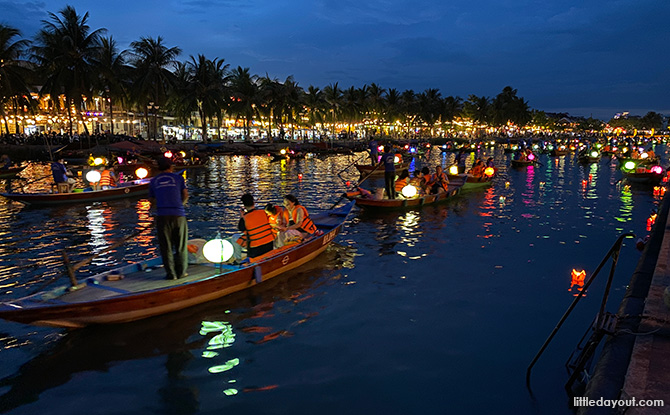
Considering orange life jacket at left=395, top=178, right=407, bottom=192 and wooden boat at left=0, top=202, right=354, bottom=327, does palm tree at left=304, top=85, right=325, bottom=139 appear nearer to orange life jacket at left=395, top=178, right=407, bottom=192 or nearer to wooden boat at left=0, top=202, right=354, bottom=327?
orange life jacket at left=395, top=178, right=407, bottom=192

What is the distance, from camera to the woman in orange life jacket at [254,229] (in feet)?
31.7

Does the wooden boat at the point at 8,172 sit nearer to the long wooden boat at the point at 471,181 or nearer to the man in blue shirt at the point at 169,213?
the man in blue shirt at the point at 169,213

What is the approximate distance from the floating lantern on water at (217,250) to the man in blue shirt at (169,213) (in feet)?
1.59

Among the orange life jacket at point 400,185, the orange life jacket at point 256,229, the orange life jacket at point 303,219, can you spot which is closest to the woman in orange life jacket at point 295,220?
the orange life jacket at point 303,219

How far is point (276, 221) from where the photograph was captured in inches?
450

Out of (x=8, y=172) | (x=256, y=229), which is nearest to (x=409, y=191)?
(x=256, y=229)

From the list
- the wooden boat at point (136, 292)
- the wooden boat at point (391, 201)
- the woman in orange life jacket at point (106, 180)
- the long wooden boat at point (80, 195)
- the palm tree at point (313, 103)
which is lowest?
the wooden boat at point (136, 292)

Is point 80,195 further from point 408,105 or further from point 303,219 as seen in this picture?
point 408,105

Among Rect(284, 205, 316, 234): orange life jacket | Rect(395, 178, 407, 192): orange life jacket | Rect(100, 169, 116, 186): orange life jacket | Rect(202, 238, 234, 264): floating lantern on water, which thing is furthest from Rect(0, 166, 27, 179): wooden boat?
Rect(202, 238, 234, 264): floating lantern on water

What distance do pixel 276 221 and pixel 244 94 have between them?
194ft

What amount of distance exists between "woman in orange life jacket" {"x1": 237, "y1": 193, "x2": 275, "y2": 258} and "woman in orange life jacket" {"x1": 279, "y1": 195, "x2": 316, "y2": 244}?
109 centimetres

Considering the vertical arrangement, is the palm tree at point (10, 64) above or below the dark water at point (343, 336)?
above

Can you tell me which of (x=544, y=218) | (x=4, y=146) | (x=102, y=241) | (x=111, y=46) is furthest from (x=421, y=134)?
(x=102, y=241)

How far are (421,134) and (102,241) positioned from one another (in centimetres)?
11949
